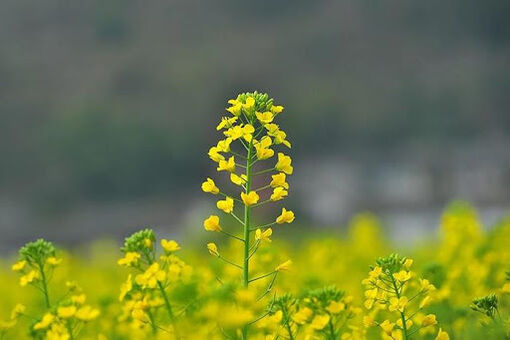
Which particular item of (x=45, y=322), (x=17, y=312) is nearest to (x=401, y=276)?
(x=45, y=322)

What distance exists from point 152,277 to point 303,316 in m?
0.52

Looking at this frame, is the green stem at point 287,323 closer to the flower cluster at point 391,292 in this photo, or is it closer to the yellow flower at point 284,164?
the flower cluster at point 391,292

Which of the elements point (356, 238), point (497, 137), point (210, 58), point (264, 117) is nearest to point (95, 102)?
point (210, 58)

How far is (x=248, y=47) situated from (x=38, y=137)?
28455 mm

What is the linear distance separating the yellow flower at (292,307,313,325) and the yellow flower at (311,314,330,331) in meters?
0.03

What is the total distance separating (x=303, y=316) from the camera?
302cm

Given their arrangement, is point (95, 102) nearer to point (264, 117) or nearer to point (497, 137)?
point (497, 137)

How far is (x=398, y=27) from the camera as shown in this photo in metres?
117

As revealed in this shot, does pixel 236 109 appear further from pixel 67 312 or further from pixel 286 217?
pixel 67 312

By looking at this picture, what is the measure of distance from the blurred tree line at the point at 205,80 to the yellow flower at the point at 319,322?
77038 mm

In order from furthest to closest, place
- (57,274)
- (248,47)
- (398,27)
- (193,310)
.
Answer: (398,27) < (248,47) < (57,274) < (193,310)

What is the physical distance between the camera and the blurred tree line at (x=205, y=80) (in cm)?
8388

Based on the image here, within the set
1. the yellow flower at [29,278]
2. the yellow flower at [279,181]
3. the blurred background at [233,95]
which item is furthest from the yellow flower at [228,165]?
the blurred background at [233,95]

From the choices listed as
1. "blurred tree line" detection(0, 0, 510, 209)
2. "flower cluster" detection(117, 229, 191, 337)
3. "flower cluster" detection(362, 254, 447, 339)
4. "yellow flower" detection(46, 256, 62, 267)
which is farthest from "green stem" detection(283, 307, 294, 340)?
"blurred tree line" detection(0, 0, 510, 209)
